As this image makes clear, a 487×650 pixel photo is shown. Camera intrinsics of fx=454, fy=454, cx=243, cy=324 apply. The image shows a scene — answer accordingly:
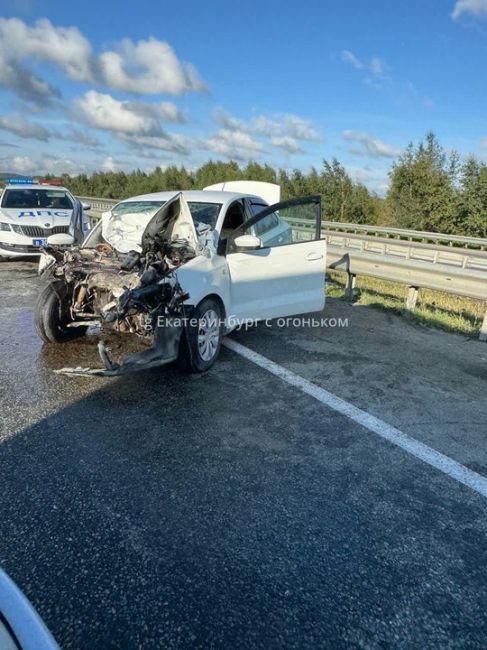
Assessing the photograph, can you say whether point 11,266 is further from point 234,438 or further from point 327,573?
point 327,573

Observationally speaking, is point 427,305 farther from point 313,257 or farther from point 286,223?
point 286,223

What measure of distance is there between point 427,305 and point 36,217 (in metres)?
8.23

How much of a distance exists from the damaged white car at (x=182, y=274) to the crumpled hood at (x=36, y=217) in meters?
4.85

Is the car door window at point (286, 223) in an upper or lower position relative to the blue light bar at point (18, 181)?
lower

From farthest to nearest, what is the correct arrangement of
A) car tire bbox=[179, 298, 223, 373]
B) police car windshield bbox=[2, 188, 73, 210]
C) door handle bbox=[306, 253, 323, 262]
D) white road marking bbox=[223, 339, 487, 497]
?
police car windshield bbox=[2, 188, 73, 210] < door handle bbox=[306, 253, 323, 262] < car tire bbox=[179, 298, 223, 373] < white road marking bbox=[223, 339, 487, 497]

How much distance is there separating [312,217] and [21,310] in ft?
13.9

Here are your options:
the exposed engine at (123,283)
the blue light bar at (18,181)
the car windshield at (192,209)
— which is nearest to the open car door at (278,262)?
the car windshield at (192,209)

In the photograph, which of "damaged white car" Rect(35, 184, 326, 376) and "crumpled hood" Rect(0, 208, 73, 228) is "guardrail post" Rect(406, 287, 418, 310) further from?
"crumpled hood" Rect(0, 208, 73, 228)

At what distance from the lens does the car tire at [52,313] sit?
188 inches

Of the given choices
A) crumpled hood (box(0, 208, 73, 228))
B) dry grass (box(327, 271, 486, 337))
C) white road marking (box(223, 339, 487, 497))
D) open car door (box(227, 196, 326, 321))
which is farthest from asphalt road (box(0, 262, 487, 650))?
crumpled hood (box(0, 208, 73, 228))

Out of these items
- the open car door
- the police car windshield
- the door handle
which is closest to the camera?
the open car door

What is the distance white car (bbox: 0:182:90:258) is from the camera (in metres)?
9.63

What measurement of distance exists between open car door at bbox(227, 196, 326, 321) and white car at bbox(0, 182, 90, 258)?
17.3 feet

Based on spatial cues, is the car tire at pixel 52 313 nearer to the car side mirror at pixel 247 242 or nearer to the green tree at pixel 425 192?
the car side mirror at pixel 247 242
